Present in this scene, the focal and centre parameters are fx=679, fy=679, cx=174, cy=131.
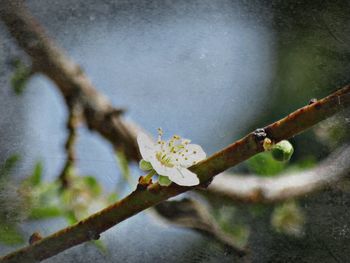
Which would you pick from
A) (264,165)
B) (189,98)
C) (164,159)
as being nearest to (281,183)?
(264,165)

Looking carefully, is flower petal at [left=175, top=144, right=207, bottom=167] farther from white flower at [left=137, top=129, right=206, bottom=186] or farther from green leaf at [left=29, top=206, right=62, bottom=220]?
green leaf at [left=29, top=206, right=62, bottom=220]

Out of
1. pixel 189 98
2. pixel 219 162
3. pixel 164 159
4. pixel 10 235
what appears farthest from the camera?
pixel 189 98

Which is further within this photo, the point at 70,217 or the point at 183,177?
the point at 70,217

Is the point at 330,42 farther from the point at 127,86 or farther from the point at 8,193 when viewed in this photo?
the point at 8,193

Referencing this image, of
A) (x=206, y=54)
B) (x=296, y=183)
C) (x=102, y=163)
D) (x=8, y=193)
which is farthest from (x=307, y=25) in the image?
(x=8, y=193)

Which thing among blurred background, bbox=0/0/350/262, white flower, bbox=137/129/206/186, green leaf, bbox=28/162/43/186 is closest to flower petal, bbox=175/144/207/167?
white flower, bbox=137/129/206/186

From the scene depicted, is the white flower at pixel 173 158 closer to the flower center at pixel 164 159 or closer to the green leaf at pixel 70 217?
the flower center at pixel 164 159

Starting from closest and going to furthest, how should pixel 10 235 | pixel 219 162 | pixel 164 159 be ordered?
pixel 219 162 → pixel 164 159 → pixel 10 235

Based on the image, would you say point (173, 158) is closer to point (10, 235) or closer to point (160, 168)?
point (160, 168)
